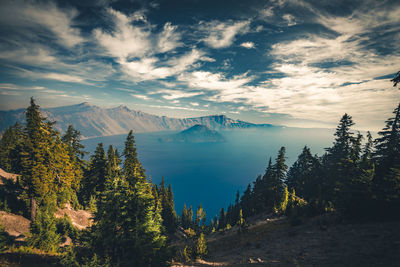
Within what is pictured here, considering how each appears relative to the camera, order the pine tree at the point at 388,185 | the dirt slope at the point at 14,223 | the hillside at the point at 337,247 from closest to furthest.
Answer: the hillside at the point at 337,247 < the pine tree at the point at 388,185 < the dirt slope at the point at 14,223

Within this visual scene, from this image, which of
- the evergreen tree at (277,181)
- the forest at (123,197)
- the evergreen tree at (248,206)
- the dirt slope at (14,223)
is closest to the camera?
the forest at (123,197)

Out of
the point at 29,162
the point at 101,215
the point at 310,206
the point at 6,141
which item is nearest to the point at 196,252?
the point at 101,215

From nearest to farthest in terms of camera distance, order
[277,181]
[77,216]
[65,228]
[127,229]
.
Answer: [127,229]
[65,228]
[77,216]
[277,181]

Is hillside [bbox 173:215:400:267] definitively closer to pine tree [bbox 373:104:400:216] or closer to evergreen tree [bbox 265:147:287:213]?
pine tree [bbox 373:104:400:216]

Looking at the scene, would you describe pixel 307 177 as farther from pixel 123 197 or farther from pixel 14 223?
pixel 14 223

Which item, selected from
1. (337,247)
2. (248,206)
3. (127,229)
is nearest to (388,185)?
(337,247)

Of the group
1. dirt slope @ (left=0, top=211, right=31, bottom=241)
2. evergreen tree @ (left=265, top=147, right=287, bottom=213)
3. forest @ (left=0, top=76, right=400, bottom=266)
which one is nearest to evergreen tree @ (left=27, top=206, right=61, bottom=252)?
forest @ (left=0, top=76, right=400, bottom=266)

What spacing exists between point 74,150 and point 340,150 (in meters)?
58.5

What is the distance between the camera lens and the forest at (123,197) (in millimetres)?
9641

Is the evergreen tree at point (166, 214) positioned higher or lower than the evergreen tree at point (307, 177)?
lower

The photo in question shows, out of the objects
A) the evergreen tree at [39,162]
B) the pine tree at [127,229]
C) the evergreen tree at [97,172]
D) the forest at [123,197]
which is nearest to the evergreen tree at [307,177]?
the forest at [123,197]

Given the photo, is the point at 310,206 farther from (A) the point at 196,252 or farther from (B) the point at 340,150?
(B) the point at 340,150

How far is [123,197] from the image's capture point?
10.2 metres

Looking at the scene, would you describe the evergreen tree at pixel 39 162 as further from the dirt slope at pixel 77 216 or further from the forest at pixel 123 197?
the dirt slope at pixel 77 216
